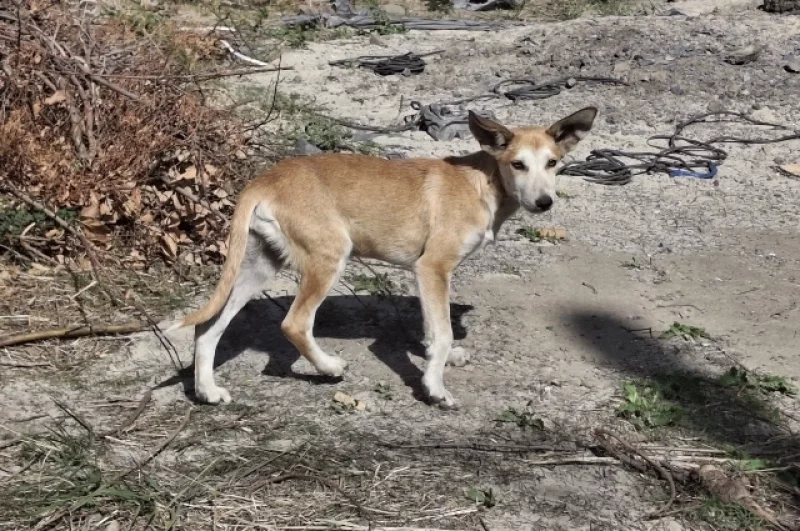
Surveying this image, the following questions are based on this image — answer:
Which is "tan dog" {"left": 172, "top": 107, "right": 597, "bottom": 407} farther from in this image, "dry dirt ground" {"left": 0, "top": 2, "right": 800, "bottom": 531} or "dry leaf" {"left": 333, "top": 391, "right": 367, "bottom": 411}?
"dry dirt ground" {"left": 0, "top": 2, "right": 800, "bottom": 531}

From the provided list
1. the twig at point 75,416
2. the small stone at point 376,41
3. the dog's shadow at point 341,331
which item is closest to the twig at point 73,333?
the dog's shadow at point 341,331

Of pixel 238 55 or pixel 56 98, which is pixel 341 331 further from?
pixel 238 55

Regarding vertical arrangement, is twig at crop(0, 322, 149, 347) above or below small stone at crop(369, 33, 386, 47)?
above

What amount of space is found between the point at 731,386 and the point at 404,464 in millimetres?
2114

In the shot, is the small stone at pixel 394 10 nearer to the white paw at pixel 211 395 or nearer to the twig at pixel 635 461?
the white paw at pixel 211 395

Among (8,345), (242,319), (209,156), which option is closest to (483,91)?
(209,156)

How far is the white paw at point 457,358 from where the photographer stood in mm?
6090

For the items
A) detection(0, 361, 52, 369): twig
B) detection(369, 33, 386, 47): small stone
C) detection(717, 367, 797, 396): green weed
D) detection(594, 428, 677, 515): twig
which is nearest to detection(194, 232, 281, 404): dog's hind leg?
detection(0, 361, 52, 369): twig

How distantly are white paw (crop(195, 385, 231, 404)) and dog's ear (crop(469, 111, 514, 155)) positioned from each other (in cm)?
206

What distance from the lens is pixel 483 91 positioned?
39.8 feet

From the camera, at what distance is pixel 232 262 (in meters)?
5.37

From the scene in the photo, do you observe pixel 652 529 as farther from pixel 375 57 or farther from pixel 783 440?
pixel 375 57

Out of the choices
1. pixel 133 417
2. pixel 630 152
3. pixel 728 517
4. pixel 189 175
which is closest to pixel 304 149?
pixel 189 175

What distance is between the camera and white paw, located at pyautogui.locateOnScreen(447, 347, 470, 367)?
6.09m
